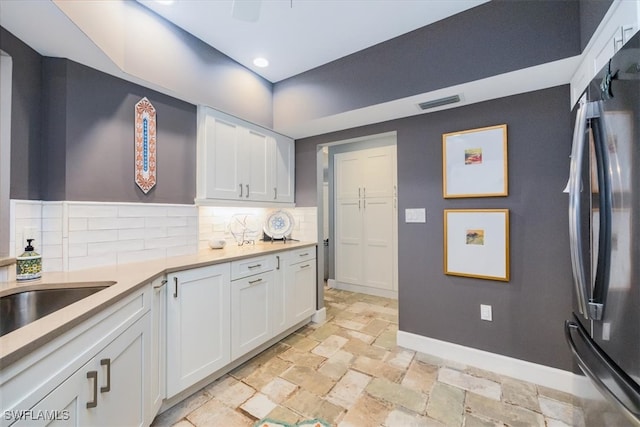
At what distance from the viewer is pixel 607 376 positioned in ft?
2.93

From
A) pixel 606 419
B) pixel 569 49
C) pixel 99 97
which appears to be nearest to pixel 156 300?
pixel 99 97

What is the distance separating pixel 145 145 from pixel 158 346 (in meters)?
1.39

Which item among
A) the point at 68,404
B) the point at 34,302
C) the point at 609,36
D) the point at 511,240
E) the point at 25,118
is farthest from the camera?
the point at 511,240

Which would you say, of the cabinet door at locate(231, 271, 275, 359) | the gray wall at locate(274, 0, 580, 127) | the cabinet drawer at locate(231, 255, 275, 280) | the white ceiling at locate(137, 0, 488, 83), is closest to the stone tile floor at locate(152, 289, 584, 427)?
the cabinet door at locate(231, 271, 275, 359)

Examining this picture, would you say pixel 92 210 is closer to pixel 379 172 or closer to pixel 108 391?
pixel 108 391

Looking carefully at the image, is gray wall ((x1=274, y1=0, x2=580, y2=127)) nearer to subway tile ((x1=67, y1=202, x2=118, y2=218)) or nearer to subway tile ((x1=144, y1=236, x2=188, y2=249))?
subway tile ((x1=144, y1=236, x2=188, y2=249))

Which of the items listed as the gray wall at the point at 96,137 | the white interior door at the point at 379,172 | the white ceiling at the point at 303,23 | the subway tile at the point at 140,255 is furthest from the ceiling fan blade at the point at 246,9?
the white interior door at the point at 379,172

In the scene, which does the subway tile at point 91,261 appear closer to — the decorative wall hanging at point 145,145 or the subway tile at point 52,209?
the subway tile at point 52,209

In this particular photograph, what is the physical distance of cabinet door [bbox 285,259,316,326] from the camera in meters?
2.63

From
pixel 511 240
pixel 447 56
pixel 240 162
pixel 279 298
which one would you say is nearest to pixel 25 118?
pixel 240 162

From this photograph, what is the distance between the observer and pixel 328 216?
4.50 m

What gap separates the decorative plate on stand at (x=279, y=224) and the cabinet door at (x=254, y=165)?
33 cm

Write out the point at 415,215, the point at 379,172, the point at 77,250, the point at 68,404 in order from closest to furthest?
the point at 68,404 → the point at 77,250 → the point at 415,215 → the point at 379,172

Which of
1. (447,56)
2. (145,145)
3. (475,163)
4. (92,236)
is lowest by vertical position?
(92,236)
